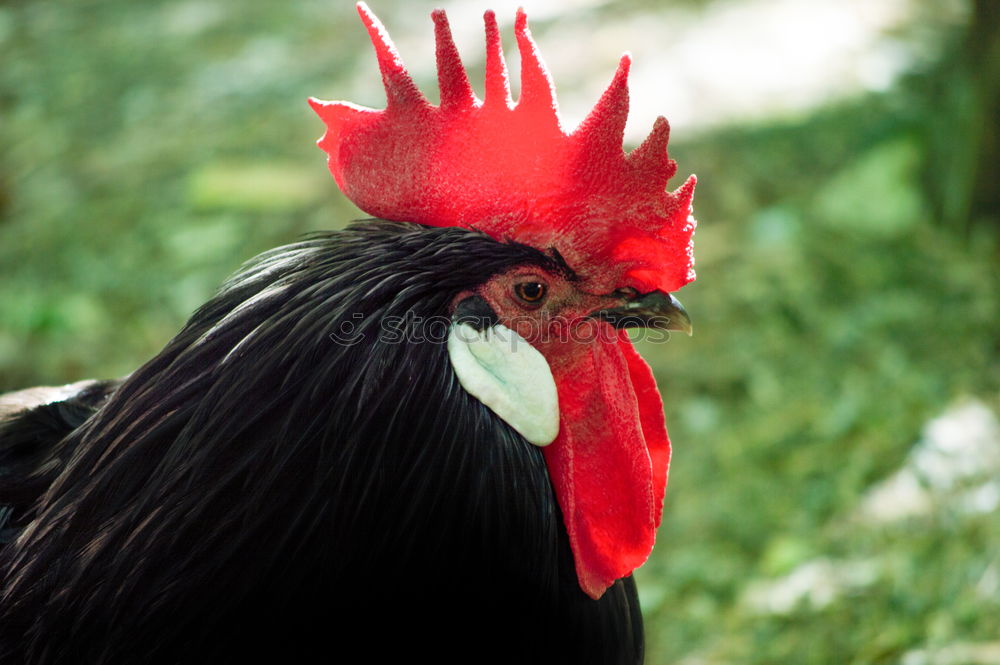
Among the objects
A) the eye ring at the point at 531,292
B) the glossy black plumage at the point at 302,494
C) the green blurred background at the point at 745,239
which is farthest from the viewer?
the green blurred background at the point at 745,239

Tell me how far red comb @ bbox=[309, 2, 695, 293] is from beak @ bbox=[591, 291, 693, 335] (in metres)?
0.03

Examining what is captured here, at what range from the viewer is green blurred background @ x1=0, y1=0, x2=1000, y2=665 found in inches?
144

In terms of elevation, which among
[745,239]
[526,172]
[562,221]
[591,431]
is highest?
[745,239]

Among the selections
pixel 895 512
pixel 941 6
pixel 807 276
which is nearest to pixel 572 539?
pixel 895 512

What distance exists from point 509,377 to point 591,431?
28 centimetres

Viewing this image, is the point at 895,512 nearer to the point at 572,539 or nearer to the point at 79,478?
the point at 572,539

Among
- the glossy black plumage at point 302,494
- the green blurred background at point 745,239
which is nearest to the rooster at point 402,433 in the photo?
the glossy black plumage at point 302,494

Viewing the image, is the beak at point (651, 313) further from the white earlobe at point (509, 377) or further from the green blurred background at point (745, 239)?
the green blurred background at point (745, 239)

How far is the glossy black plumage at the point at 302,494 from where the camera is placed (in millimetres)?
1774

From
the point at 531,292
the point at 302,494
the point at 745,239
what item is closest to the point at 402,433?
the point at 302,494

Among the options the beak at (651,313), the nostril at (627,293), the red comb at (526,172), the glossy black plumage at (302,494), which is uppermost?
the red comb at (526,172)

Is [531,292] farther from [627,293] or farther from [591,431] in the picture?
[591,431]

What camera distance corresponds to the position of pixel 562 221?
1.99 meters

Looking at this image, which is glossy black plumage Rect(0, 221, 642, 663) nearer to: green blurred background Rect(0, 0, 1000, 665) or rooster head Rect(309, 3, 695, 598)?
rooster head Rect(309, 3, 695, 598)
